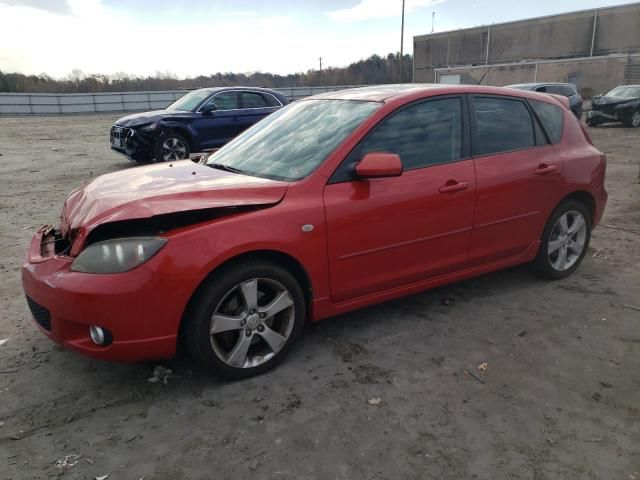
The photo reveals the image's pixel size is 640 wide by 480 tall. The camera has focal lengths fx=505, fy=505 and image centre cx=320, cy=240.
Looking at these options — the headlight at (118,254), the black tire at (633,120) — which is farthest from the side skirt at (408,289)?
the black tire at (633,120)

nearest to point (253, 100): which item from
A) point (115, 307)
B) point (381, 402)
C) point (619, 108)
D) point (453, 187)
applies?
point (453, 187)

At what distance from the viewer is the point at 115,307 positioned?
2594 millimetres

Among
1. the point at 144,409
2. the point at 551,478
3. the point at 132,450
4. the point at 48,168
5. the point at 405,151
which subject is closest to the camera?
the point at 551,478

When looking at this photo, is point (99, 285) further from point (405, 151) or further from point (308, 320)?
point (405, 151)

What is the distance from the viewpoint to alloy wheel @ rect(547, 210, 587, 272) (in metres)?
4.36

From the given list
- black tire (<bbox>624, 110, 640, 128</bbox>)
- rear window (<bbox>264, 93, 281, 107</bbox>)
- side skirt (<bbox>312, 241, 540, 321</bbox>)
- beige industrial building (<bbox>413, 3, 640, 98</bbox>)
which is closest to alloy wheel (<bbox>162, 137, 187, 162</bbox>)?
rear window (<bbox>264, 93, 281, 107</bbox>)

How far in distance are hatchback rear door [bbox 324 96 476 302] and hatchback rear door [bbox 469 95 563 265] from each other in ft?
0.43

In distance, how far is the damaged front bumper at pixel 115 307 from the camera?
2592 millimetres

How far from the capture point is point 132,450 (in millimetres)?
2453

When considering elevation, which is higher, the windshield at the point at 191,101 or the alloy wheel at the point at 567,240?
the windshield at the point at 191,101

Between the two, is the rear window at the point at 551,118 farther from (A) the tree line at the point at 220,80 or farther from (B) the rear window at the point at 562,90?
(A) the tree line at the point at 220,80

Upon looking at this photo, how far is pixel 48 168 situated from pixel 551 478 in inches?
445

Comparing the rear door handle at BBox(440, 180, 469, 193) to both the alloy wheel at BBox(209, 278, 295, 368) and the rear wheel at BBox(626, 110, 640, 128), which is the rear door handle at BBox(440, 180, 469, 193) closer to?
the alloy wheel at BBox(209, 278, 295, 368)

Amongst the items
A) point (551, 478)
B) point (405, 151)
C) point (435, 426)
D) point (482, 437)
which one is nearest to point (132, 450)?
point (435, 426)
